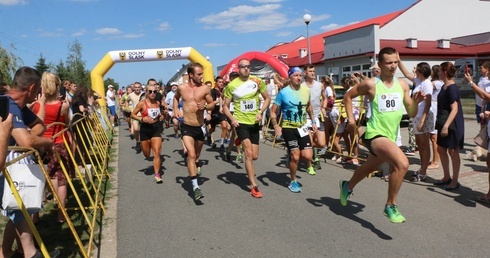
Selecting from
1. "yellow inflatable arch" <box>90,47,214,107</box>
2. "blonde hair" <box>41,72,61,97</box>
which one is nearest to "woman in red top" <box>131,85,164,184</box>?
"blonde hair" <box>41,72,61,97</box>

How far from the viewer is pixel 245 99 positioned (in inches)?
247

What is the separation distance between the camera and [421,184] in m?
6.47

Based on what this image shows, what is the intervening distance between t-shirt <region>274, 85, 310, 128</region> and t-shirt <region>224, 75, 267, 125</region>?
0.43m

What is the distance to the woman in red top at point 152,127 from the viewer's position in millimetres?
7254

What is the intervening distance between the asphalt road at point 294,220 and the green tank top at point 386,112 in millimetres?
1099

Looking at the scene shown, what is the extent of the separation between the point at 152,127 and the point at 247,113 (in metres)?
2.15

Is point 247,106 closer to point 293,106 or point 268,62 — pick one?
point 293,106

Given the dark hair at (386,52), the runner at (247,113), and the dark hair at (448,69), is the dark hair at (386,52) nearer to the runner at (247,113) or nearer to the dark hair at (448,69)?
the dark hair at (448,69)

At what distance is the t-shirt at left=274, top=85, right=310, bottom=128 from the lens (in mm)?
6289

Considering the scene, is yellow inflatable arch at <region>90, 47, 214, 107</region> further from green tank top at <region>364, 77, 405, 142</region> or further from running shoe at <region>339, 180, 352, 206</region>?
green tank top at <region>364, 77, 405, 142</region>

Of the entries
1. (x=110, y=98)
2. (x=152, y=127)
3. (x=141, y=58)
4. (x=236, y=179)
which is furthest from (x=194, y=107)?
(x=141, y=58)

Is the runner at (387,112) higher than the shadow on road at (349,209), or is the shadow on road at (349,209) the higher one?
the runner at (387,112)

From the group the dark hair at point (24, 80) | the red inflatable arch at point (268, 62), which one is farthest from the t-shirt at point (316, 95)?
the red inflatable arch at point (268, 62)

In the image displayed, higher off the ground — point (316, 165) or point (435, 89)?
point (435, 89)
